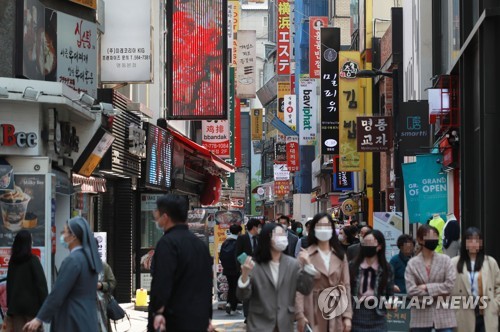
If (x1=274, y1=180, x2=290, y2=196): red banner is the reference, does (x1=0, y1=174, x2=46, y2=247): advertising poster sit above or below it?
below

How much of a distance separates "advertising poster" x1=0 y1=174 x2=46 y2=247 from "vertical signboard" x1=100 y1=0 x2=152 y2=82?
7667 mm

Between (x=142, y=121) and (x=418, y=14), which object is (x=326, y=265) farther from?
(x=418, y=14)

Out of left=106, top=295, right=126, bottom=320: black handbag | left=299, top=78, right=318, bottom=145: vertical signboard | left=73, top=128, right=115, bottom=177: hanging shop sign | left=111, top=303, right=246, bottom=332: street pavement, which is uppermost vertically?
left=299, top=78, right=318, bottom=145: vertical signboard

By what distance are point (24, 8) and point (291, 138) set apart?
64.5 m

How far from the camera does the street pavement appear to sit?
1974 centimetres

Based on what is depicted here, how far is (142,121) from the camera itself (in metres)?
Result: 27.1

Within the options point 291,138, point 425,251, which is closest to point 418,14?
point 425,251

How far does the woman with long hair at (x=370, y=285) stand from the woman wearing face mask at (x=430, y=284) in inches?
13.1

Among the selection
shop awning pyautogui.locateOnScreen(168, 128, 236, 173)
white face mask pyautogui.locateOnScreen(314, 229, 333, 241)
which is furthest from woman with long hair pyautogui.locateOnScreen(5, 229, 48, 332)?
shop awning pyautogui.locateOnScreen(168, 128, 236, 173)

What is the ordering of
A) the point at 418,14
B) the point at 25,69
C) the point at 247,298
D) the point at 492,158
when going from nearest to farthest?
the point at 247,298, the point at 492,158, the point at 25,69, the point at 418,14

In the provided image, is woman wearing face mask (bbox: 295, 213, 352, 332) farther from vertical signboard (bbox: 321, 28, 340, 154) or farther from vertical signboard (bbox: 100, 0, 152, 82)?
vertical signboard (bbox: 321, 28, 340, 154)

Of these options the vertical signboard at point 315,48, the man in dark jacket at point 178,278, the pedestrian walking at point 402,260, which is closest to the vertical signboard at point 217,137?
the vertical signboard at point 315,48

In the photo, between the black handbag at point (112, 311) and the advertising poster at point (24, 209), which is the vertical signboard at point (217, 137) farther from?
the black handbag at point (112, 311)

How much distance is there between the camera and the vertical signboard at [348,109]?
44156 millimetres
